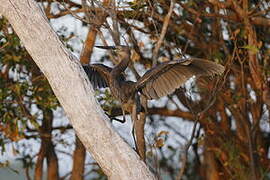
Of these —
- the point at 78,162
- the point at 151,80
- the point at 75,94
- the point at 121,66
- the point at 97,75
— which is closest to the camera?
the point at 75,94

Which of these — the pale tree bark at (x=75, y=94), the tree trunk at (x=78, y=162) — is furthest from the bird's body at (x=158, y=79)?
the tree trunk at (x=78, y=162)

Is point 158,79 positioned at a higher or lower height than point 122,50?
lower

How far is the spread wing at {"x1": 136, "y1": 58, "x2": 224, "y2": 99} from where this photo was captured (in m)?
3.51

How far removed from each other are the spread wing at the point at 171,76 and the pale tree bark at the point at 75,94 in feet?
1.30

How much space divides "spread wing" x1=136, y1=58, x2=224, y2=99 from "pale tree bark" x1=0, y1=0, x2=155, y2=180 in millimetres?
397

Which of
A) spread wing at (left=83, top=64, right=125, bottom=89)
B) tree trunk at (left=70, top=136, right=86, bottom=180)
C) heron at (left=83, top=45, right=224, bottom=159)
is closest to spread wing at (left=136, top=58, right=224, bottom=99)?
heron at (left=83, top=45, right=224, bottom=159)

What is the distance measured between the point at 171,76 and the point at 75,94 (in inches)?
24.5

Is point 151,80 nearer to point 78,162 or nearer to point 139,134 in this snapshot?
point 139,134

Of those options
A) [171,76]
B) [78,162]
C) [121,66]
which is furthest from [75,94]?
[78,162]

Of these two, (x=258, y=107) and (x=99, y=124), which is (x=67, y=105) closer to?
(x=99, y=124)

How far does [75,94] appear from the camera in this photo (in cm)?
323

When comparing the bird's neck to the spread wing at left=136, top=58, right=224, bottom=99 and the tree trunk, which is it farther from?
the tree trunk

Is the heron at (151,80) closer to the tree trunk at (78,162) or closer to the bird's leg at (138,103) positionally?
the bird's leg at (138,103)

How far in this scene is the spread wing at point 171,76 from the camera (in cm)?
351
